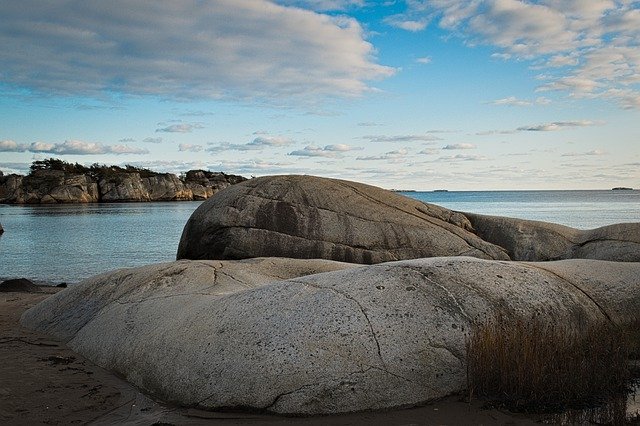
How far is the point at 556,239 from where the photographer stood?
54.6ft

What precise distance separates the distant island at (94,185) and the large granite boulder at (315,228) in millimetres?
81621

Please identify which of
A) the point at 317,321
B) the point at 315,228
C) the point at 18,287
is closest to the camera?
the point at 317,321

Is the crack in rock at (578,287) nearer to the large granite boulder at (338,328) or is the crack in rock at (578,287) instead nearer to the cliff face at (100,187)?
the large granite boulder at (338,328)

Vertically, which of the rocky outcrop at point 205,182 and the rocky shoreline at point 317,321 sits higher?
the rocky outcrop at point 205,182

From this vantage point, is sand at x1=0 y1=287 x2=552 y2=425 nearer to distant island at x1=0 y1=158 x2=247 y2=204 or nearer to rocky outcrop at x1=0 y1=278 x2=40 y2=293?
rocky outcrop at x1=0 y1=278 x2=40 y2=293

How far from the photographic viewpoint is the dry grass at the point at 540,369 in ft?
19.9

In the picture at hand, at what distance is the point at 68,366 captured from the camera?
27.0 ft

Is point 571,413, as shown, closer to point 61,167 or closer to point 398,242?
point 398,242

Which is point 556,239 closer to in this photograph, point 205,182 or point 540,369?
point 540,369

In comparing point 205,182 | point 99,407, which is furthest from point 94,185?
point 99,407

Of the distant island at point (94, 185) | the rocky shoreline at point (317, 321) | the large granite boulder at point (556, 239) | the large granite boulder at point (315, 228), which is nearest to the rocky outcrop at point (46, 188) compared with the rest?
the distant island at point (94, 185)

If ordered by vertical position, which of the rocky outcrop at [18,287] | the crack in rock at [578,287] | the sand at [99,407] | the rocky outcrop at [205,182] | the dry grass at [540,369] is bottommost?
the rocky outcrop at [18,287]

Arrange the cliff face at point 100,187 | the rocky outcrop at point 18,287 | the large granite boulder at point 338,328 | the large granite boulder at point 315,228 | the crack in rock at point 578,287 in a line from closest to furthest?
the large granite boulder at point 338,328 → the crack in rock at point 578,287 → the large granite boulder at point 315,228 → the rocky outcrop at point 18,287 → the cliff face at point 100,187

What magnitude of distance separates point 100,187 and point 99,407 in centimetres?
9677
